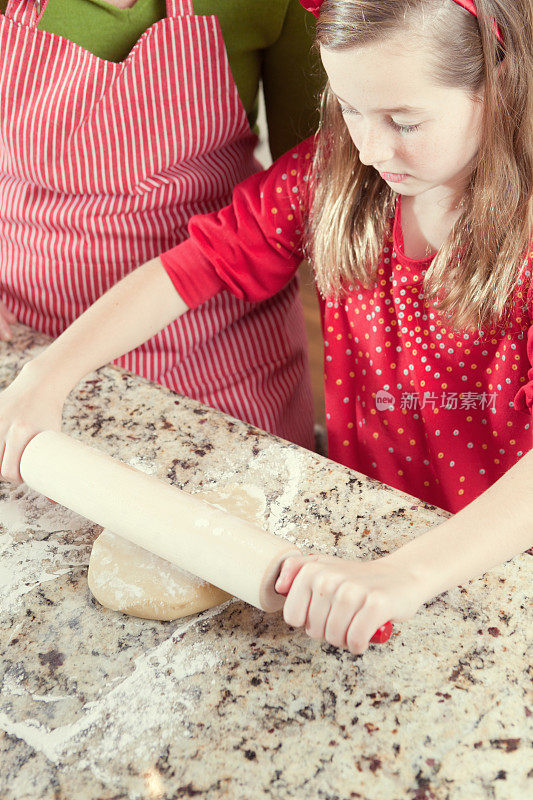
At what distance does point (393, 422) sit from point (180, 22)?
62cm

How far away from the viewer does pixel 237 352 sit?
1242 mm

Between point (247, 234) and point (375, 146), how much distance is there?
1.01 feet

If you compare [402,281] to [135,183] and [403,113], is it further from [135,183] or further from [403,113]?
[135,183]

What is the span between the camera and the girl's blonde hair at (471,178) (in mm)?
723

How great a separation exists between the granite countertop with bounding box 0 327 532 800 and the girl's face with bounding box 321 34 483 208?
1.11 ft

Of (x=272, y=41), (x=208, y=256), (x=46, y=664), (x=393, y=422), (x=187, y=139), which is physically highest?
(x=272, y=41)

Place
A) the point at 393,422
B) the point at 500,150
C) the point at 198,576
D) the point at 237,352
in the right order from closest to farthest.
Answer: the point at 198,576, the point at 500,150, the point at 393,422, the point at 237,352

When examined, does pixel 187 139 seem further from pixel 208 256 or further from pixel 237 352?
pixel 237 352

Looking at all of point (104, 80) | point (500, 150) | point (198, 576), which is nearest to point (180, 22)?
point (104, 80)

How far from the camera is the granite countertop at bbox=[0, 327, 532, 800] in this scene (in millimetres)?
535

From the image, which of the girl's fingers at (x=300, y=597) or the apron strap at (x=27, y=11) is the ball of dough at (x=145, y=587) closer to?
the girl's fingers at (x=300, y=597)

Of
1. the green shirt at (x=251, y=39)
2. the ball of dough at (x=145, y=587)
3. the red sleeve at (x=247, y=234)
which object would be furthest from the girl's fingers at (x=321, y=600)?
the green shirt at (x=251, y=39)

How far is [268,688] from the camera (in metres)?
0.59

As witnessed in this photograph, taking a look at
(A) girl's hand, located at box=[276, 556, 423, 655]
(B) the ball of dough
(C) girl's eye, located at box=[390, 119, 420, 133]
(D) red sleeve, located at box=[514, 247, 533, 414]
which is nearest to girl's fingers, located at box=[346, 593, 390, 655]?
(A) girl's hand, located at box=[276, 556, 423, 655]
